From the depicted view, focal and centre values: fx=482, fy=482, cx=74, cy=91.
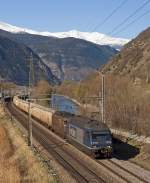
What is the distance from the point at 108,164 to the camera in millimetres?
41812

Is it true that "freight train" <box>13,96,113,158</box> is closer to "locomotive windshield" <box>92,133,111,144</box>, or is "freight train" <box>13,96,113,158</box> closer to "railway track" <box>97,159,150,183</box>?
"locomotive windshield" <box>92,133,111,144</box>

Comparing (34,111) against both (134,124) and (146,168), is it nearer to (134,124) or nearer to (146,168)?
(134,124)

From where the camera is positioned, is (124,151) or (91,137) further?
(124,151)

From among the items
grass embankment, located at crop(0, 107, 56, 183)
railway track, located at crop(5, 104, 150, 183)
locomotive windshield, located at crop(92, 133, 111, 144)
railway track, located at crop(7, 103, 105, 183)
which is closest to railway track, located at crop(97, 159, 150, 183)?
railway track, located at crop(5, 104, 150, 183)

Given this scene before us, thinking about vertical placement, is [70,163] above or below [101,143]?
below

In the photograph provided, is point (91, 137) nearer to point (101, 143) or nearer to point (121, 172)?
point (101, 143)

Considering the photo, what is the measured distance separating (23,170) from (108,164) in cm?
749

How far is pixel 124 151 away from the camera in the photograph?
4931 cm

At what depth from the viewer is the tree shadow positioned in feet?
152

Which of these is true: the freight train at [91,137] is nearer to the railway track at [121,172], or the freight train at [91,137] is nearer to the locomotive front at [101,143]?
the locomotive front at [101,143]

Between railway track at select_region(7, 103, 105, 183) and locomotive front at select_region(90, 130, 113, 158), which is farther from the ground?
locomotive front at select_region(90, 130, 113, 158)

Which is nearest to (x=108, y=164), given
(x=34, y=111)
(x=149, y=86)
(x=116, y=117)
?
(x=116, y=117)

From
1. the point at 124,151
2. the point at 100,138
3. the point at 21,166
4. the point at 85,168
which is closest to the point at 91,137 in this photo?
the point at 100,138

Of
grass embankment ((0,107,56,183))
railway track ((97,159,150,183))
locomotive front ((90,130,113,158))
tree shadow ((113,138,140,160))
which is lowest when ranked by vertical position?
grass embankment ((0,107,56,183))
